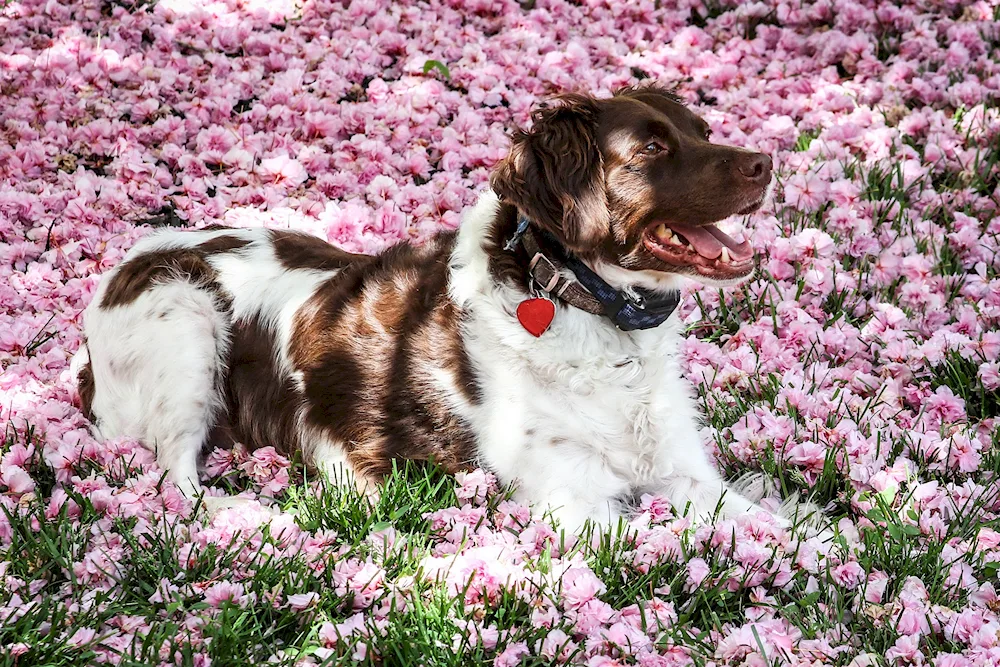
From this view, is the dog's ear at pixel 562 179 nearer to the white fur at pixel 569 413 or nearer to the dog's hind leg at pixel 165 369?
the white fur at pixel 569 413

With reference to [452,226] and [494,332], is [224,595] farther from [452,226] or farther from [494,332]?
[452,226]

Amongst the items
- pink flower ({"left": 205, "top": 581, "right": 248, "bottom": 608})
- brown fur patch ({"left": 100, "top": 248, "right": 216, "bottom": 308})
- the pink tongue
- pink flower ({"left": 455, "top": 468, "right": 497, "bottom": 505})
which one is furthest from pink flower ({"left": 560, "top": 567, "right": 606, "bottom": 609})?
brown fur patch ({"left": 100, "top": 248, "right": 216, "bottom": 308})

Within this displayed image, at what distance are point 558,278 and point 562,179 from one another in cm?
29

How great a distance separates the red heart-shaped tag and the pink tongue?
429 millimetres

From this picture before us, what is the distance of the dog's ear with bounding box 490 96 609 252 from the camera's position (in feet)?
10.5

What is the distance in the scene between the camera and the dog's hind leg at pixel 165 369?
151 inches

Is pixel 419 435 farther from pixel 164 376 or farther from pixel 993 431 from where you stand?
pixel 993 431

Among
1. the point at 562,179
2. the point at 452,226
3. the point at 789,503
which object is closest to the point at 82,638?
the point at 562,179

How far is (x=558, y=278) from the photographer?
3.30m

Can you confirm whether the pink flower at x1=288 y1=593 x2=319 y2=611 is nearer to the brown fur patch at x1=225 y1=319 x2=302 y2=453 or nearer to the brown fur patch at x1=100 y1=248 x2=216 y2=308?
the brown fur patch at x1=225 y1=319 x2=302 y2=453

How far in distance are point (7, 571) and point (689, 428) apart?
2017 millimetres

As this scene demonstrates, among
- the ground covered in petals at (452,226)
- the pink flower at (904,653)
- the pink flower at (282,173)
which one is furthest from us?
the pink flower at (282,173)

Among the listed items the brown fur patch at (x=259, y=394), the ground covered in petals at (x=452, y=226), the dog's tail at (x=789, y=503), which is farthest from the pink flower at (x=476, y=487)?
the dog's tail at (x=789, y=503)

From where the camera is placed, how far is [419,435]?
141 inches
